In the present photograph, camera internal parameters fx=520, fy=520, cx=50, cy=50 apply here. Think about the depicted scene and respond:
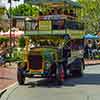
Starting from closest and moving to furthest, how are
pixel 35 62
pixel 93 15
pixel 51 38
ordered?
1. pixel 35 62
2. pixel 51 38
3. pixel 93 15

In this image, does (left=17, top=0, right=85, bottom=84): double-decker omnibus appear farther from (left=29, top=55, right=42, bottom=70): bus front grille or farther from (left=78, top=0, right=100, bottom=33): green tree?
(left=78, top=0, right=100, bottom=33): green tree

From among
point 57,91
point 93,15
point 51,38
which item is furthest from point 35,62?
point 93,15

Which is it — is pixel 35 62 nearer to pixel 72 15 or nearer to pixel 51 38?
pixel 51 38

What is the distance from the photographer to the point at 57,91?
1870cm

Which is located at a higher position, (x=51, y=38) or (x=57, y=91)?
(x=51, y=38)

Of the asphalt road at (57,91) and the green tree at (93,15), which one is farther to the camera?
the green tree at (93,15)

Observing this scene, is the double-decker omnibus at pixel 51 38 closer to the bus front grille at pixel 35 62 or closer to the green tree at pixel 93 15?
the bus front grille at pixel 35 62

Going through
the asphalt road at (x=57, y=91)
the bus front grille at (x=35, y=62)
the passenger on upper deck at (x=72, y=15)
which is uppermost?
the passenger on upper deck at (x=72, y=15)

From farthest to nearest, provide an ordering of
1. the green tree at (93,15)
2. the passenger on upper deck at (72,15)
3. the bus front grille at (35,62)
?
the green tree at (93,15) → the passenger on upper deck at (72,15) → the bus front grille at (35,62)

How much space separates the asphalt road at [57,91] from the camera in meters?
16.7

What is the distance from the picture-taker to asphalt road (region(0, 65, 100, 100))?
659 inches

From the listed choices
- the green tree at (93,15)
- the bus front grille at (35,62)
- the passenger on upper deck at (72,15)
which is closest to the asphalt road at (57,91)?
the bus front grille at (35,62)


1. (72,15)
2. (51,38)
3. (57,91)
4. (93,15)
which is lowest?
(57,91)

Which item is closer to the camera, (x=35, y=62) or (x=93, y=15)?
(x=35, y=62)
